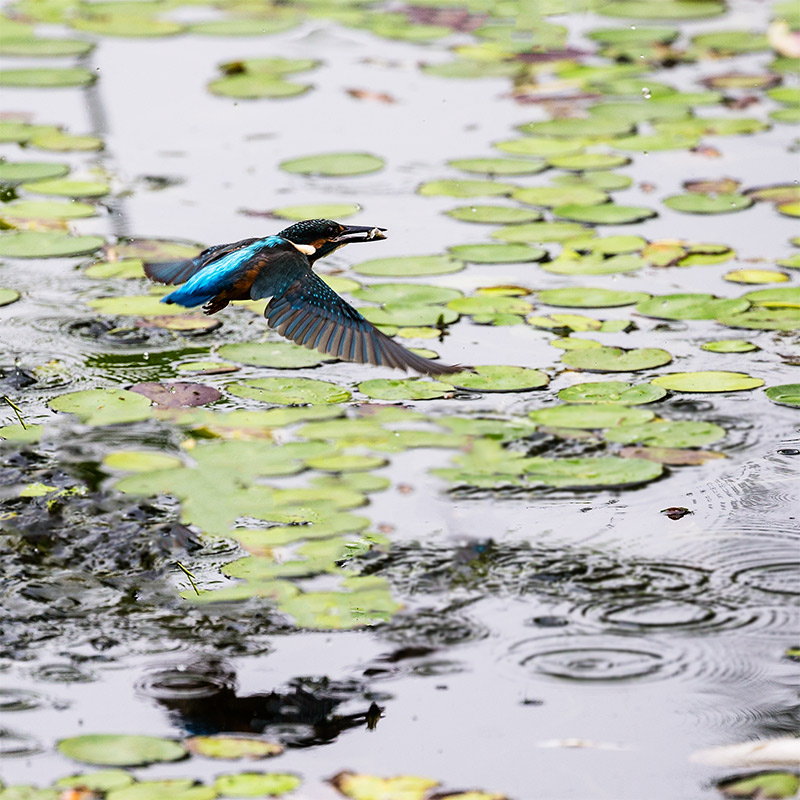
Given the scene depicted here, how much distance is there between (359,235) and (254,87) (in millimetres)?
3516

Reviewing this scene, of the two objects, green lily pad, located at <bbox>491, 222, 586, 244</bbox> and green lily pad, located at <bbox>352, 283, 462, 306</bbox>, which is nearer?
green lily pad, located at <bbox>352, 283, 462, 306</bbox>

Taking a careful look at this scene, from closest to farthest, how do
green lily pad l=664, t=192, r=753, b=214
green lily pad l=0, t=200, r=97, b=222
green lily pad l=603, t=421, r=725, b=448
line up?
green lily pad l=603, t=421, r=725, b=448, green lily pad l=0, t=200, r=97, b=222, green lily pad l=664, t=192, r=753, b=214

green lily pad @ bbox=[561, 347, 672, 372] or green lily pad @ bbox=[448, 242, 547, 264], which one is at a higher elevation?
green lily pad @ bbox=[448, 242, 547, 264]

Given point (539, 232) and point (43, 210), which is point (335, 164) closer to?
point (539, 232)

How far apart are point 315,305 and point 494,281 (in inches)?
56.7

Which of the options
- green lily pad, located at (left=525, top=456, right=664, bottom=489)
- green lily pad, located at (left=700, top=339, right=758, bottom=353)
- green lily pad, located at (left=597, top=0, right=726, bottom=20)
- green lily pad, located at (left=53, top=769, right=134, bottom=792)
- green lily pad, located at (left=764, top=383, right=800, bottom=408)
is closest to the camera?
green lily pad, located at (left=53, top=769, right=134, bottom=792)

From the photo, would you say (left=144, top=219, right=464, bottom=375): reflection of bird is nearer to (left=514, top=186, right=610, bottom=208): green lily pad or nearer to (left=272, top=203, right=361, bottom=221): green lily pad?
(left=272, top=203, right=361, bottom=221): green lily pad

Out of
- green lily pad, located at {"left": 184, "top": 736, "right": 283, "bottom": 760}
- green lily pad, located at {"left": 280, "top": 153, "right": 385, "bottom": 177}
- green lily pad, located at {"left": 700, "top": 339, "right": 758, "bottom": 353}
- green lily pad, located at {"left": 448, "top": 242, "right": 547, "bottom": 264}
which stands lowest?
green lily pad, located at {"left": 184, "top": 736, "right": 283, "bottom": 760}

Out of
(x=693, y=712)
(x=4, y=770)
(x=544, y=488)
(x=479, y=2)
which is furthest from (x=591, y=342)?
(x=479, y=2)

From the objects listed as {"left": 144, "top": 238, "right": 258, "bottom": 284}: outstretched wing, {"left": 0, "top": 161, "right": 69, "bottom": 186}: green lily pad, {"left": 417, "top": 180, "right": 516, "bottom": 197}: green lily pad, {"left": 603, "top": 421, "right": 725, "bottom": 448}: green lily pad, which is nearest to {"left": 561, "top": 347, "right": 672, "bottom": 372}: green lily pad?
{"left": 603, "top": 421, "right": 725, "bottom": 448}: green lily pad

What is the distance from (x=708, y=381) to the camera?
Answer: 4.48m

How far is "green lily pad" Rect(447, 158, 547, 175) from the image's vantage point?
6.36 m

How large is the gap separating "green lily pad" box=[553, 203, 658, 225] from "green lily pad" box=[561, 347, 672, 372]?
120 centimetres

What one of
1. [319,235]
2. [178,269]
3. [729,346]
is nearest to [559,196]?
[729,346]
